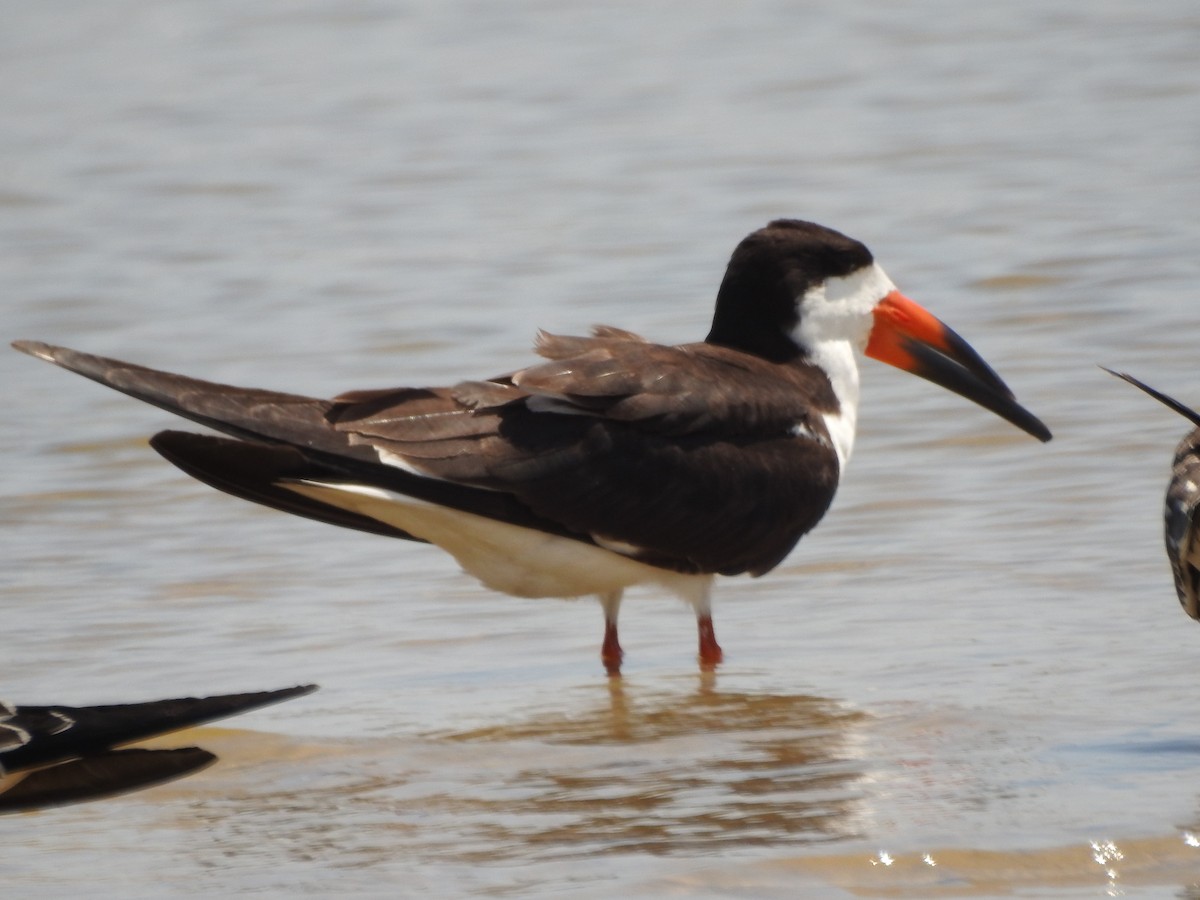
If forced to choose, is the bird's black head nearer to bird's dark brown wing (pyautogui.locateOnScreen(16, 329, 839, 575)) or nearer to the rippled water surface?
bird's dark brown wing (pyautogui.locateOnScreen(16, 329, 839, 575))

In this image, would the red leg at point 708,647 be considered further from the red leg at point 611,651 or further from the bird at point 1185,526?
the bird at point 1185,526

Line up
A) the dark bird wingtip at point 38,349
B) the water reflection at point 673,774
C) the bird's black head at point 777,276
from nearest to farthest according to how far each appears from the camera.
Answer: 1. the water reflection at point 673,774
2. the dark bird wingtip at point 38,349
3. the bird's black head at point 777,276

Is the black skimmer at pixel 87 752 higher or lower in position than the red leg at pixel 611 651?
higher

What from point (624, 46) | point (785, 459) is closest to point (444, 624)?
point (785, 459)

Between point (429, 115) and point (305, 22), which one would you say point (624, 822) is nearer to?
point (429, 115)

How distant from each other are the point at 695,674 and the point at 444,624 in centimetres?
87

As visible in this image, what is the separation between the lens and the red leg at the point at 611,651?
5691 mm

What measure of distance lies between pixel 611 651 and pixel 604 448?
58 cm

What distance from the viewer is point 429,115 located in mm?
14398

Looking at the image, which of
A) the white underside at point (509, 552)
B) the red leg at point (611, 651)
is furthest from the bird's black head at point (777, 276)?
the red leg at point (611, 651)

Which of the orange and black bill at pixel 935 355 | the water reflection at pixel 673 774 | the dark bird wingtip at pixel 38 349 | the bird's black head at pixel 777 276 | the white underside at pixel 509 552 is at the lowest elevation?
the water reflection at pixel 673 774

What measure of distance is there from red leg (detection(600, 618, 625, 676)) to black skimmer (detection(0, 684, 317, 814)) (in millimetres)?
2218

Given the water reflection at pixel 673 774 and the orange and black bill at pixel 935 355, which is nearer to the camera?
the water reflection at pixel 673 774

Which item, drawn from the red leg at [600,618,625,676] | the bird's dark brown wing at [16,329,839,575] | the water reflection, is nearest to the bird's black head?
the bird's dark brown wing at [16,329,839,575]
